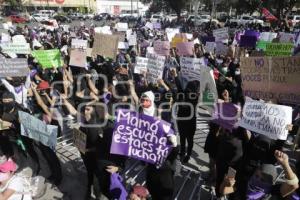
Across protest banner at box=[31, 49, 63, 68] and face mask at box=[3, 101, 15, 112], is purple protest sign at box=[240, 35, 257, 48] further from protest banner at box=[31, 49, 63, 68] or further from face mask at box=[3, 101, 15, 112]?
face mask at box=[3, 101, 15, 112]

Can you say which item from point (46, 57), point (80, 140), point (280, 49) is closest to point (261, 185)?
point (80, 140)

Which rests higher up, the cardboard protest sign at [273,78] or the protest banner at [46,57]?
the cardboard protest sign at [273,78]

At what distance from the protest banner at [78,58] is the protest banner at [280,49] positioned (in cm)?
502

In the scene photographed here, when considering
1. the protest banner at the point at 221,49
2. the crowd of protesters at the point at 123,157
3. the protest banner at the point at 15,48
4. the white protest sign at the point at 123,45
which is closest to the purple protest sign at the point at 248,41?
the protest banner at the point at 221,49

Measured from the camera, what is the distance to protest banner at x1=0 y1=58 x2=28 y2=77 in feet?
29.0

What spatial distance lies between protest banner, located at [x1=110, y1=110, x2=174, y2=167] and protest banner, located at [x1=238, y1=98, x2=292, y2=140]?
43.5 inches

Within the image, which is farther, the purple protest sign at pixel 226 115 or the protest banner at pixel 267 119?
the purple protest sign at pixel 226 115

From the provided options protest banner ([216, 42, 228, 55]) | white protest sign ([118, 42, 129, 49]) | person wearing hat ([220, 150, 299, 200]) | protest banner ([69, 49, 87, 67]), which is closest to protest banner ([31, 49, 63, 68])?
protest banner ([69, 49, 87, 67])

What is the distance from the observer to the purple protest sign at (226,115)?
5.39 m

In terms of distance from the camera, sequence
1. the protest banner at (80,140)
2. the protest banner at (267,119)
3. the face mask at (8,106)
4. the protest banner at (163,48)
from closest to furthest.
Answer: the protest banner at (267,119) < the protest banner at (80,140) < the face mask at (8,106) < the protest banner at (163,48)

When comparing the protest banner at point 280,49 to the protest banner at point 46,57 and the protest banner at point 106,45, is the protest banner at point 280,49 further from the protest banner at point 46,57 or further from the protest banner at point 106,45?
the protest banner at point 46,57

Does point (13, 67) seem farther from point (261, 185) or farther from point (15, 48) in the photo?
point (261, 185)

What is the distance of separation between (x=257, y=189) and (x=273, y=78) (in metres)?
2.09

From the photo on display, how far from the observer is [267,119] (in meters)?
4.96
